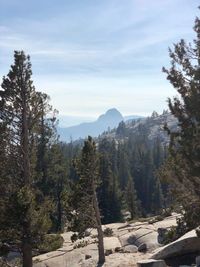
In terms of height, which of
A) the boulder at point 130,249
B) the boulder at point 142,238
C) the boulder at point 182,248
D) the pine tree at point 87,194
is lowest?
the boulder at point 130,249

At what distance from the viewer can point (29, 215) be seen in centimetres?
2477

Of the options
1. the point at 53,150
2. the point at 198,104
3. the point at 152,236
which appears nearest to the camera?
the point at 198,104

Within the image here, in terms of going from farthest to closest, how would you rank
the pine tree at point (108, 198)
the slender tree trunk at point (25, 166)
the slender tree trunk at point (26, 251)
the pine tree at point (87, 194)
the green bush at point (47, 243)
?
the pine tree at point (108, 198)
the pine tree at point (87, 194)
the slender tree trunk at point (25, 166)
the green bush at point (47, 243)
the slender tree trunk at point (26, 251)

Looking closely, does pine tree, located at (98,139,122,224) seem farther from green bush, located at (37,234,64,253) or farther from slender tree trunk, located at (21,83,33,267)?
green bush, located at (37,234,64,253)

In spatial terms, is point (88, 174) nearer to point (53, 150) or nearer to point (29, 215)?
point (29, 215)

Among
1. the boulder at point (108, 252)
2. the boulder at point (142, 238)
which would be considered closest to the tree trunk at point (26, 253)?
the boulder at point (108, 252)

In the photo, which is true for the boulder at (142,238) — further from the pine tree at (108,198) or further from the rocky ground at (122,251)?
the pine tree at (108,198)

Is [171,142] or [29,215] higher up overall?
[171,142]

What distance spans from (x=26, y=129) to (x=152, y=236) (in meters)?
14.8

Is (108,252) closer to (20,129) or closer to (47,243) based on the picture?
(47,243)

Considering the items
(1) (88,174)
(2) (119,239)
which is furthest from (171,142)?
(2) (119,239)

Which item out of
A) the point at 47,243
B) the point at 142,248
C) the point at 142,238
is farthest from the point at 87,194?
the point at 142,238

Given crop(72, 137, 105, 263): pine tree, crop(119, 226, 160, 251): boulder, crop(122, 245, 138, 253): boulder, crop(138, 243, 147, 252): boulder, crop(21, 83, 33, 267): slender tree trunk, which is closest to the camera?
crop(21, 83, 33, 267): slender tree trunk

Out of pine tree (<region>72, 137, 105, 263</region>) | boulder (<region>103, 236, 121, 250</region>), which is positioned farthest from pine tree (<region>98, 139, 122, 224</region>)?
pine tree (<region>72, 137, 105, 263</region>)
